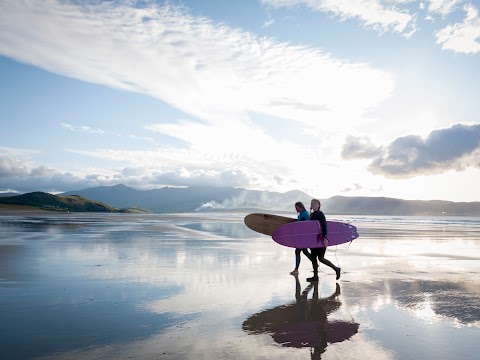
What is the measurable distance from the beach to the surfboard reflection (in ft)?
0.06

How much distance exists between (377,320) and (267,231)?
8.98 metres

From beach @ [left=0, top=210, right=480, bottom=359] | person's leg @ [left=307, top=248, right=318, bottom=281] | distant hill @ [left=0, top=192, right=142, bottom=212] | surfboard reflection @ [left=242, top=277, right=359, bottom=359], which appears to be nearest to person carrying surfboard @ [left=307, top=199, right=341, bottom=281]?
person's leg @ [left=307, top=248, right=318, bottom=281]

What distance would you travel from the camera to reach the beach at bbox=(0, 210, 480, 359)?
19.0 feet

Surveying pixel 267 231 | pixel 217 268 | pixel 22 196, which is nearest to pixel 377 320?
pixel 217 268

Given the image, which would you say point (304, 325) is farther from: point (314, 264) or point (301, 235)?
point (301, 235)

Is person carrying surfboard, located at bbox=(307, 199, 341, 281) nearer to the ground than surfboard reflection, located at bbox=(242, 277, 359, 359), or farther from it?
farther from it

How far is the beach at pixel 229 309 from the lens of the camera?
5805mm

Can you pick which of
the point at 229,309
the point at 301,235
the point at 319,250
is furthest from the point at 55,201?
the point at 229,309

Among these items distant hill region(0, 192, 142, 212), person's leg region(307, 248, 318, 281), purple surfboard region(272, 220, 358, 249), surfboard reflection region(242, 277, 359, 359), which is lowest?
surfboard reflection region(242, 277, 359, 359)

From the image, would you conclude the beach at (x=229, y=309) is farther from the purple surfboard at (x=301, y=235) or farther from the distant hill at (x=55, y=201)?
the distant hill at (x=55, y=201)

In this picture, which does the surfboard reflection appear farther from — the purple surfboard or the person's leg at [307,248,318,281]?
the purple surfboard

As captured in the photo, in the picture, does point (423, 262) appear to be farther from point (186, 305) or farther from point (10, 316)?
point (10, 316)

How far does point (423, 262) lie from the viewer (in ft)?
51.1

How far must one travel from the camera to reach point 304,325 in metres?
7.06
